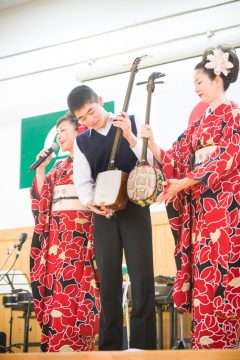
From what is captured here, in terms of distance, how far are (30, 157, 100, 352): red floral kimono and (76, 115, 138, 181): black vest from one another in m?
0.33

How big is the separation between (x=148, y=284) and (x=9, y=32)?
16.6 ft

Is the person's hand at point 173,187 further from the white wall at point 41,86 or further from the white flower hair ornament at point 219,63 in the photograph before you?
the white wall at point 41,86

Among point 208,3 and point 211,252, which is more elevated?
point 208,3

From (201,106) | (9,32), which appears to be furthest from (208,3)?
(9,32)

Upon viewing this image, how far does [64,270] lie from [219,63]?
1443 mm

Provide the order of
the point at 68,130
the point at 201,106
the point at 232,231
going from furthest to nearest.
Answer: the point at 201,106 < the point at 68,130 < the point at 232,231

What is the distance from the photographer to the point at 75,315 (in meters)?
3.06

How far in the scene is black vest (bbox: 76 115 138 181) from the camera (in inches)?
111

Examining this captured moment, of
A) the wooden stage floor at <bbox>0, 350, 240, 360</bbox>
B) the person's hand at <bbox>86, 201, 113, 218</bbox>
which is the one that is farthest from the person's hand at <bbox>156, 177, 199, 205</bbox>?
the wooden stage floor at <bbox>0, 350, 240, 360</bbox>

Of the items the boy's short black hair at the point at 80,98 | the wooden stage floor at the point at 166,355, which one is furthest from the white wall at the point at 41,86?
the wooden stage floor at the point at 166,355

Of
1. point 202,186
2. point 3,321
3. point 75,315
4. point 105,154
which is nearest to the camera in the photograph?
point 202,186

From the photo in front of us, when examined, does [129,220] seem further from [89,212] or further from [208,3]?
[208,3]

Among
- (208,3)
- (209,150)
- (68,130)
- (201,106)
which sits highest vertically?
(208,3)

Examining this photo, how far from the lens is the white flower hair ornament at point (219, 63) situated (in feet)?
8.85
